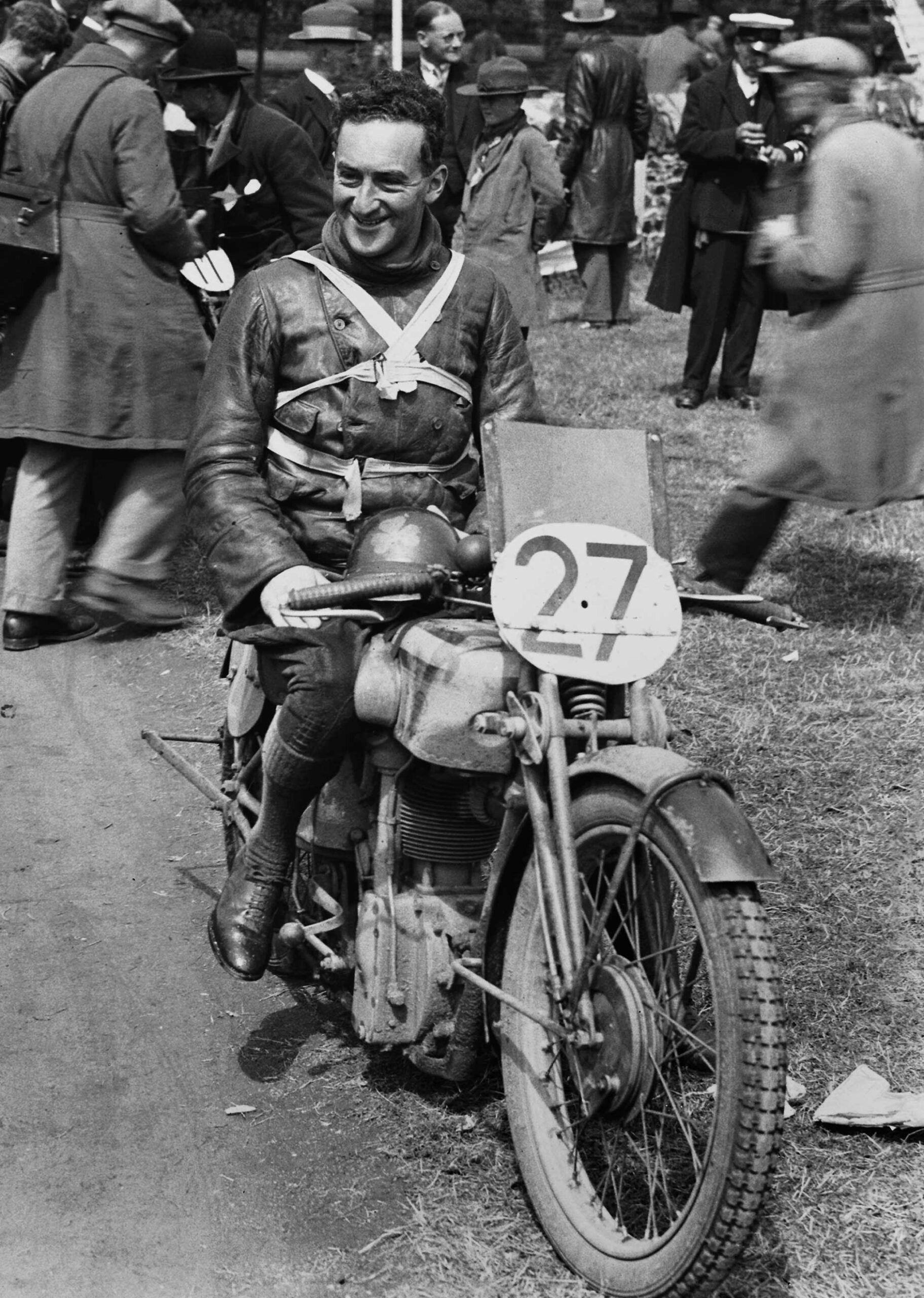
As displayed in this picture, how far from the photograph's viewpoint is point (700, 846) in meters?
2.61

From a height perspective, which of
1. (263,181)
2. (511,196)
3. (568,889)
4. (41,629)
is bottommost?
(41,629)

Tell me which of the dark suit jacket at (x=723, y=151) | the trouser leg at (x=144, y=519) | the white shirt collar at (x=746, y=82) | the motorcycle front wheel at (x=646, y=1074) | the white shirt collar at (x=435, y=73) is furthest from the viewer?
the white shirt collar at (x=435, y=73)

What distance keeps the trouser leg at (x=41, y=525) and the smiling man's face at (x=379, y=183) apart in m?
3.24

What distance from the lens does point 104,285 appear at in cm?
648

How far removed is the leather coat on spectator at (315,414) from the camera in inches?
141

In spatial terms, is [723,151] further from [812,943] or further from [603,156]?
[812,943]

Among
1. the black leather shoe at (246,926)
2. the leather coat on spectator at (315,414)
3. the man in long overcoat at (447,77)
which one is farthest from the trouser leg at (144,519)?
the man in long overcoat at (447,77)

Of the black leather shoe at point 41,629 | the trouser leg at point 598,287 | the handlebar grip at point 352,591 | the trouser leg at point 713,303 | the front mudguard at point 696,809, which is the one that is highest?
the handlebar grip at point 352,591

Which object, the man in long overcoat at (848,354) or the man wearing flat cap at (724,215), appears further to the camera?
the man wearing flat cap at (724,215)

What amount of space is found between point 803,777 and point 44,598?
3.00m

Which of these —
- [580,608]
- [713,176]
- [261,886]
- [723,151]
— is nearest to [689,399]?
[713,176]

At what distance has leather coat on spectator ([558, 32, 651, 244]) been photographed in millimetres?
12875

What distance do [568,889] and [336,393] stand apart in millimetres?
1263

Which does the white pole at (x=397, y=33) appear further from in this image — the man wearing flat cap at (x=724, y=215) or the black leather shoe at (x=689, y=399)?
the black leather shoe at (x=689, y=399)
